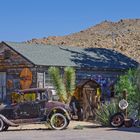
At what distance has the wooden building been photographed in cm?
2684

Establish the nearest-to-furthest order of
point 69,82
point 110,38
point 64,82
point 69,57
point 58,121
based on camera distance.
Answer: point 58,121 < point 69,82 < point 64,82 < point 69,57 < point 110,38

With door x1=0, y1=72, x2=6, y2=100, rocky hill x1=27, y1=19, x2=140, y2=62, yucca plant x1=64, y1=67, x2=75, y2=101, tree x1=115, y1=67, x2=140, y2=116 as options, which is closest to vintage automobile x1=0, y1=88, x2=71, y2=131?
tree x1=115, y1=67, x2=140, y2=116

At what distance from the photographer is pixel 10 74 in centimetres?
2817

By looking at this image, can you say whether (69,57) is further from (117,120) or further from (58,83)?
(117,120)

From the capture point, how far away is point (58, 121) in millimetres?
19859

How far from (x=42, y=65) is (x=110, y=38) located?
4278 centimetres

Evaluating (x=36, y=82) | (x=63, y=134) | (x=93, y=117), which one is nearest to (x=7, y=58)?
(x=36, y=82)

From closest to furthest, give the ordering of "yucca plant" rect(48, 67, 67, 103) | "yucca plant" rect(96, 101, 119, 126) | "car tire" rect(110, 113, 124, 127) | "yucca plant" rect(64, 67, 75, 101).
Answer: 1. "car tire" rect(110, 113, 124, 127)
2. "yucca plant" rect(96, 101, 119, 126)
3. "yucca plant" rect(48, 67, 67, 103)
4. "yucca plant" rect(64, 67, 75, 101)

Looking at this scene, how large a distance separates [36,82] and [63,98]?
194 centimetres

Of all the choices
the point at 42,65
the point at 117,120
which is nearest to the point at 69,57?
the point at 42,65

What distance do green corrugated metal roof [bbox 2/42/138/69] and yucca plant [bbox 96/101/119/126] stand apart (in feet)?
19.2

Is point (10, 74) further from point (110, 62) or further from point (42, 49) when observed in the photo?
point (110, 62)

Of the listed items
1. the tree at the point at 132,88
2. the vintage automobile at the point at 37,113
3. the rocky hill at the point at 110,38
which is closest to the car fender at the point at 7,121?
the vintage automobile at the point at 37,113

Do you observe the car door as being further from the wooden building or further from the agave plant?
the wooden building
